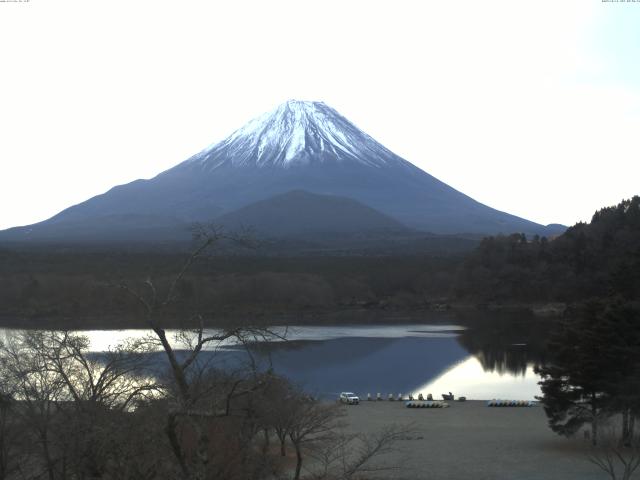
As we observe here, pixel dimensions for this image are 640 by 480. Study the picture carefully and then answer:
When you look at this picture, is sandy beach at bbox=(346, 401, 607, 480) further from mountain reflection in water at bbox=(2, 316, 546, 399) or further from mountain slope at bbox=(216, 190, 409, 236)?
mountain slope at bbox=(216, 190, 409, 236)

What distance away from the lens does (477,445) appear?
1452 centimetres

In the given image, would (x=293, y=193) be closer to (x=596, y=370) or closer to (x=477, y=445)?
(x=477, y=445)

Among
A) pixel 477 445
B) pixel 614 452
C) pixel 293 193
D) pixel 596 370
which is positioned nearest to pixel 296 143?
pixel 293 193

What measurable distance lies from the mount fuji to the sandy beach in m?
74.8

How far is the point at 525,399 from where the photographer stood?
69.2 ft

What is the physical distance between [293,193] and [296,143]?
21.9m

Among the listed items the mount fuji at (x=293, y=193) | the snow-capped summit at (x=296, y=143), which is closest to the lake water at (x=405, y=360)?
the mount fuji at (x=293, y=193)

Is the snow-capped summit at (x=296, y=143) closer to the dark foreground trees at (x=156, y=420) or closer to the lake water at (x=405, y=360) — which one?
the lake water at (x=405, y=360)

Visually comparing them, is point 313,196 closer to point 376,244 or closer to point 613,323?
point 376,244

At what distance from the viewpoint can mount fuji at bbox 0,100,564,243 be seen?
335ft

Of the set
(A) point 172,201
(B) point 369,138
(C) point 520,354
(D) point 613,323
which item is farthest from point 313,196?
(D) point 613,323

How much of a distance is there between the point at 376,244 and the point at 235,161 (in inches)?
1844

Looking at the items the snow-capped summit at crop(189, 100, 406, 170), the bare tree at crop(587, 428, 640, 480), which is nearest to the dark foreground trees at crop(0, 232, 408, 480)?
the bare tree at crop(587, 428, 640, 480)

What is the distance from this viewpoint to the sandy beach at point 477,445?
12.4 meters
